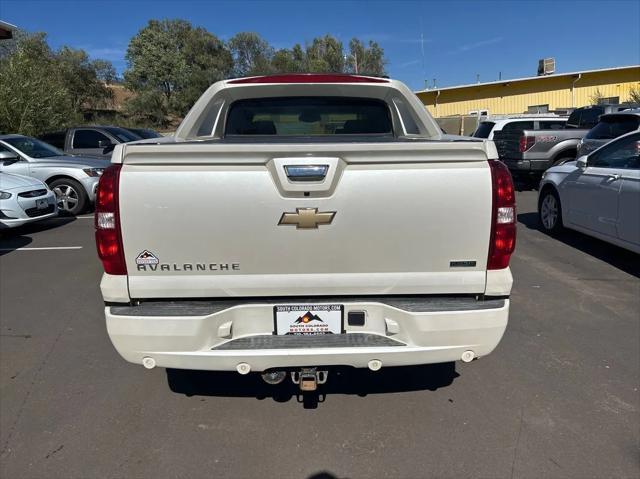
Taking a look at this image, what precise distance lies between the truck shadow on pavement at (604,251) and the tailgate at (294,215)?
4593 mm

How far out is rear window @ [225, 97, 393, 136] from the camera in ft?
14.5

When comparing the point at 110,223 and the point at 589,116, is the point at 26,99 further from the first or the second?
the point at 110,223

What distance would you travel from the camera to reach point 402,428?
297cm

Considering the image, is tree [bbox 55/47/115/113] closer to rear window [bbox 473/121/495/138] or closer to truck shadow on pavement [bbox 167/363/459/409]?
rear window [bbox 473/121/495/138]

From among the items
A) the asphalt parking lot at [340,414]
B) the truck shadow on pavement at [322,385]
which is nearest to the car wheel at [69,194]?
the asphalt parking lot at [340,414]

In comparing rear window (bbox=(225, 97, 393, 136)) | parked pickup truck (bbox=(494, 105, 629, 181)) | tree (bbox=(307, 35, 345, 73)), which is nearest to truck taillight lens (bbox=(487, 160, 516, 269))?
rear window (bbox=(225, 97, 393, 136))

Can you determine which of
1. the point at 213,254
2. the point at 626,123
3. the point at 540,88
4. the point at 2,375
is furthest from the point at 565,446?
the point at 540,88

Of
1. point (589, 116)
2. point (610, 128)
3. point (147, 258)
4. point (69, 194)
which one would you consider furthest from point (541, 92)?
point (147, 258)

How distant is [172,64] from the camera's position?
49625 millimetres

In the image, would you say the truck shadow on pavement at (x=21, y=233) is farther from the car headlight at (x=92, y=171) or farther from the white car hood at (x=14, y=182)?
the car headlight at (x=92, y=171)

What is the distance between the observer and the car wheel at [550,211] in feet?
25.6

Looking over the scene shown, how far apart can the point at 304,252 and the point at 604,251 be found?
20.0 feet

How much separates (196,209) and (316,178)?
0.58 metres

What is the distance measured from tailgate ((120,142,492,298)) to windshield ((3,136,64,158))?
32.8 feet
